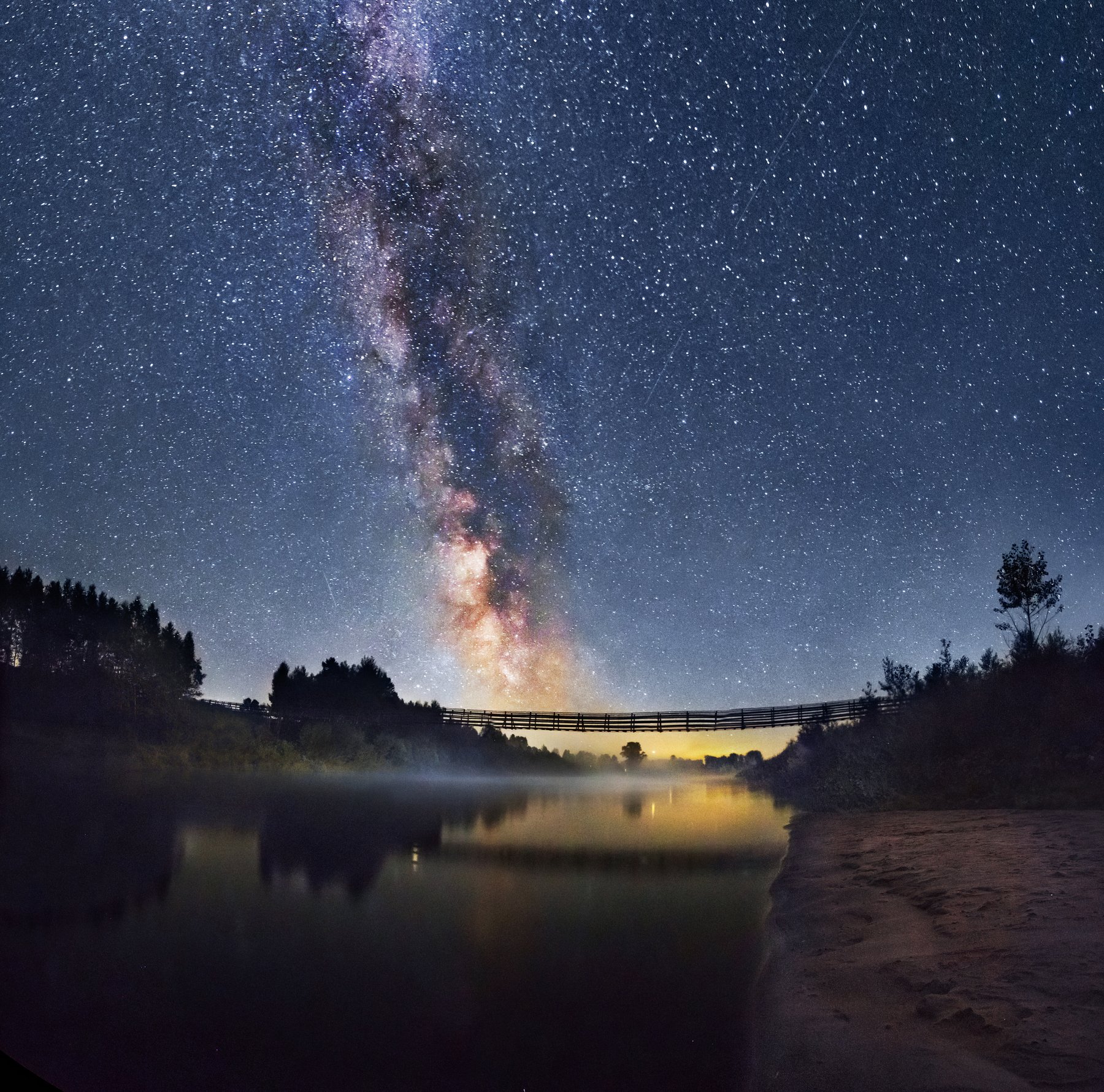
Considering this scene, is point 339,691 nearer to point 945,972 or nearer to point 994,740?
point 994,740

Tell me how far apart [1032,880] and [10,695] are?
49762 mm

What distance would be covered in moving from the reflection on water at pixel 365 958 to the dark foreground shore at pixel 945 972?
0.51 metres

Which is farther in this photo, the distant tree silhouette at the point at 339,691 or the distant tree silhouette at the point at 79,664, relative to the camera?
the distant tree silhouette at the point at 339,691

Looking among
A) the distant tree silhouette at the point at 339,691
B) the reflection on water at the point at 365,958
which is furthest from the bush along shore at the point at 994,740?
the distant tree silhouette at the point at 339,691

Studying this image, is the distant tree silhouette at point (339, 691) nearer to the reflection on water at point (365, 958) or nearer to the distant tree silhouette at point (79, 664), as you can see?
the distant tree silhouette at point (79, 664)

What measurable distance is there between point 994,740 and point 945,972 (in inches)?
591

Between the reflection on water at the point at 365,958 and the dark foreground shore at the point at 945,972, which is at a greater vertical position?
the dark foreground shore at the point at 945,972

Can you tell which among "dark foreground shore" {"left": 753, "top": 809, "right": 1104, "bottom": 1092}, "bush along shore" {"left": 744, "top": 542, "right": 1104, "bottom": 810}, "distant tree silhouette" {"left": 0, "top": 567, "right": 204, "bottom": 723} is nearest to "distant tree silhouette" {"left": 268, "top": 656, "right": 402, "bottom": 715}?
"distant tree silhouette" {"left": 0, "top": 567, "right": 204, "bottom": 723}

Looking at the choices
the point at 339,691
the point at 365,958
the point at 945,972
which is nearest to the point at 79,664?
the point at 339,691

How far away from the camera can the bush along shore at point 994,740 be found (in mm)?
15180

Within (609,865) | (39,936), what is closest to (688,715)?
(609,865)

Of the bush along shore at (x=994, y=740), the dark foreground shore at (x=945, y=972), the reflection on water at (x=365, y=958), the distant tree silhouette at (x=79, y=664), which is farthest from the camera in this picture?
the distant tree silhouette at (x=79, y=664)

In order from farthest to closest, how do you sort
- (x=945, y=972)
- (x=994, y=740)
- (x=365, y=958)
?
(x=994, y=740) < (x=365, y=958) < (x=945, y=972)

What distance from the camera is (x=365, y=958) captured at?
740cm
